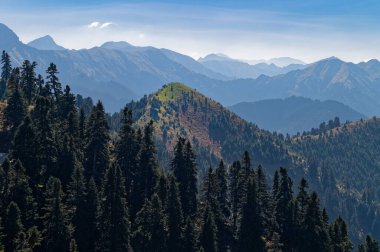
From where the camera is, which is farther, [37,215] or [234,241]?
[234,241]

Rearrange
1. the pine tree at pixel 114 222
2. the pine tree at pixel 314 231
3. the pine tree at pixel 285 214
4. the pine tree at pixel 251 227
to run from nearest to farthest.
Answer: the pine tree at pixel 114 222 < the pine tree at pixel 314 231 < the pine tree at pixel 251 227 < the pine tree at pixel 285 214

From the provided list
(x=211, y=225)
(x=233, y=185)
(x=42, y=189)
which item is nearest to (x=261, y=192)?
(x=233, y=185)

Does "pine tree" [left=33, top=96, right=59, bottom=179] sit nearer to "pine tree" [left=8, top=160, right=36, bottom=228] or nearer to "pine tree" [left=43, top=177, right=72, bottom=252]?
"pine tree" [left=8, top=160, right=36, bottom=228]

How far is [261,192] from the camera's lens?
8575 centimetres

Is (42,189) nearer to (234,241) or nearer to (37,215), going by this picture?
(37,215)

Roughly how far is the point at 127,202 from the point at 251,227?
2218 centimetres

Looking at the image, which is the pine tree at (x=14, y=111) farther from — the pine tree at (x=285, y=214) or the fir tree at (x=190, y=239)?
the pine tree at (x=285, y=214)

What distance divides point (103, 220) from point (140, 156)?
19.9 meters

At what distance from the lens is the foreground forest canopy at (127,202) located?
69000mm

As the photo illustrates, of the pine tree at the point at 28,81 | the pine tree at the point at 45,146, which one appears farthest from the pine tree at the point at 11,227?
the pine tree at the point at 28,81

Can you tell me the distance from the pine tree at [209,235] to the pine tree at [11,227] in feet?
90.3

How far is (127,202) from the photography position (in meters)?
84.2

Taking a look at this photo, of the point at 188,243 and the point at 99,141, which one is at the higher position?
the point at 99,141

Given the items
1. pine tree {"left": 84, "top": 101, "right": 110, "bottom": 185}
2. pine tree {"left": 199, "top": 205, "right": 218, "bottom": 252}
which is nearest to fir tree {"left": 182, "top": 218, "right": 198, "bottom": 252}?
pine tree {"left": 199, "top": 205, "right": 218, "bottom": 252}
